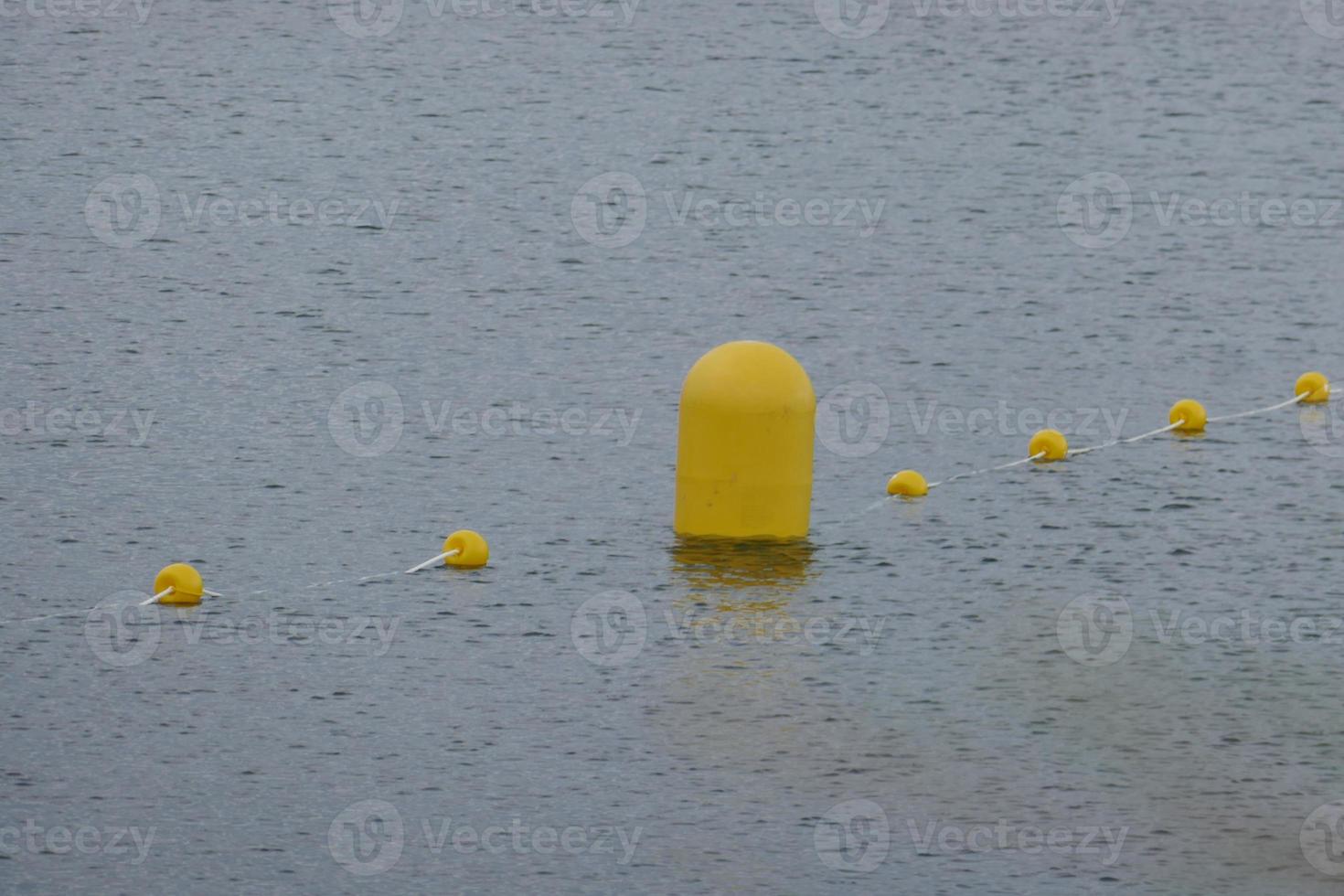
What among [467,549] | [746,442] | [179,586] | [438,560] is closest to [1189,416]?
[746,442]

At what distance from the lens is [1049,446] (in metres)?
14.7

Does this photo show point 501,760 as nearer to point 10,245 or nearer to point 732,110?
point 10,245

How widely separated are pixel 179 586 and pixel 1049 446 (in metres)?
5.81

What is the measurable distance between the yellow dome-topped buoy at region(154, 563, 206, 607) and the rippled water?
19 cm

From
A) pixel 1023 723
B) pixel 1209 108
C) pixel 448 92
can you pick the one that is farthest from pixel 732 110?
pixel 1023 723

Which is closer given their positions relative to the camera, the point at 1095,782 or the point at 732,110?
the point at 1095,782

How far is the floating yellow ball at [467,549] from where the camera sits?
→ 12305 mm

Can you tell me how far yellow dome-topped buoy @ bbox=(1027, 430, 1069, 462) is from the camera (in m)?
14.7

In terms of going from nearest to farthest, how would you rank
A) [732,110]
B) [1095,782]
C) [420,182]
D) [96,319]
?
[1095,782]
[96,319]
[420,182]
[732,110]

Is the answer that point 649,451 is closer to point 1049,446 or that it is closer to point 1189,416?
point 1049,446

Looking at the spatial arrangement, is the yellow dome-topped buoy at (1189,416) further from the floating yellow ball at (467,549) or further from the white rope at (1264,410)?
the floating yellow ball at (467,549)

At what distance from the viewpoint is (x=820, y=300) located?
18.4 meters

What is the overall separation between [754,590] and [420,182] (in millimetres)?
10739

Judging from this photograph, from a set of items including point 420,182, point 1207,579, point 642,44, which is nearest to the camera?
point 1207,579
